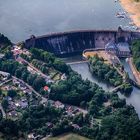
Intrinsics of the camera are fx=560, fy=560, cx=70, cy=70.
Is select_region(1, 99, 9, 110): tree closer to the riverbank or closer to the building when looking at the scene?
the building

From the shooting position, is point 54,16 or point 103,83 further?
point 54,16

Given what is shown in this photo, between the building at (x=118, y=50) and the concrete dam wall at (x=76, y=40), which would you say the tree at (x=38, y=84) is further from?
the building at (x=118, y=50)

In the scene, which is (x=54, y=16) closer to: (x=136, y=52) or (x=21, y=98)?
(x=136, y=52)

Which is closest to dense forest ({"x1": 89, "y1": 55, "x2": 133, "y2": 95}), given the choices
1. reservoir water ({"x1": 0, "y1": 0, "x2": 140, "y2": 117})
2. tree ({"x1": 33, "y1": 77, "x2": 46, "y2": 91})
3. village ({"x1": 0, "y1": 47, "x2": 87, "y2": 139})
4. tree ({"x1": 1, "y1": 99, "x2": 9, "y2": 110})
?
village ({"x1": 0, "y1": 47, "x2": 87, "y2": 139})

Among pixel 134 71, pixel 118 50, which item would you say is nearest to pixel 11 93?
pixel 134 71

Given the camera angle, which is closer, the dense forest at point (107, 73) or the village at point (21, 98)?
the village at point (21, 98)

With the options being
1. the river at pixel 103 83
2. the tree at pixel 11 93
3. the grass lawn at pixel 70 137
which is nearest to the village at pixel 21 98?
the tree at pixel 11 93
